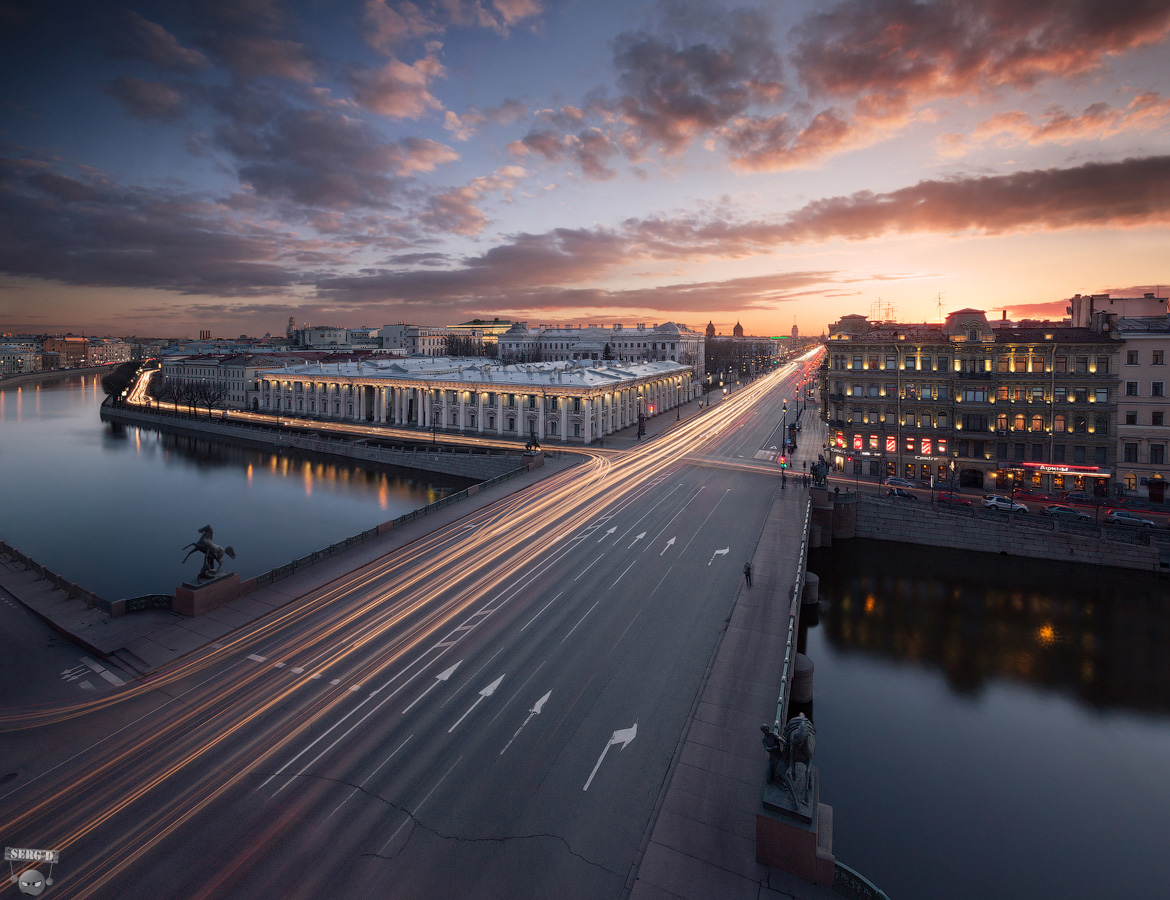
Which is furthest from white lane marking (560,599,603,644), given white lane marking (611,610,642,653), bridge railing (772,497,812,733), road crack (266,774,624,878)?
road crack (266,774,624,878)

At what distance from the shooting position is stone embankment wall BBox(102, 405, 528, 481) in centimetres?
6525

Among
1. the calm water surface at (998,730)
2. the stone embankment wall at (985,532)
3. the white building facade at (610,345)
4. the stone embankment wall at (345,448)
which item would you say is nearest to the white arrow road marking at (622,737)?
the calm water surface at (998,730)

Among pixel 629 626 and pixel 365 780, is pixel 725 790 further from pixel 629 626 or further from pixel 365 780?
pixel 365 780

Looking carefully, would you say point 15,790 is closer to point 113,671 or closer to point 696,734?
point 113,671

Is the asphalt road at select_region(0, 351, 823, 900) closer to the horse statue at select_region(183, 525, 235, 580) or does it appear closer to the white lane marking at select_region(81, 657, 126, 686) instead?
the white lane marking at select_region(81, 657, 126, 686)

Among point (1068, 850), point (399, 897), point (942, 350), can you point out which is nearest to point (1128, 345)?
point (942, 350)

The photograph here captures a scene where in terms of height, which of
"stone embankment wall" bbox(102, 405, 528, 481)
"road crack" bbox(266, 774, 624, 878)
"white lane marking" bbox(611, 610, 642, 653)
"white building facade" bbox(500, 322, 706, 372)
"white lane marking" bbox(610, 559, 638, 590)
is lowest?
"road crack" bbox(266, 774, 624, 878)

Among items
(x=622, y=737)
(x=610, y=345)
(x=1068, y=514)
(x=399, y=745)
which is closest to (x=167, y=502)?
(x=399, y=745)

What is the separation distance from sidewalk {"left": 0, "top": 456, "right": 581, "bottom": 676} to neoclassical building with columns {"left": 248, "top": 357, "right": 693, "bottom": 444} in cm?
4458

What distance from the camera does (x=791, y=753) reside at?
45.5ft

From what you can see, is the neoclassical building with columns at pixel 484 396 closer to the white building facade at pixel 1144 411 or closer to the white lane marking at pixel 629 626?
the white lane marking at pixel 629 626

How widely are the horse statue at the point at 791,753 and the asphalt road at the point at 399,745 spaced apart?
3459mm

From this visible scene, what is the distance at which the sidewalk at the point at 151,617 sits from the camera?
71.7 feet

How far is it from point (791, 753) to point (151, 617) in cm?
2583
